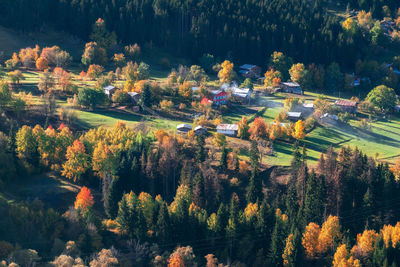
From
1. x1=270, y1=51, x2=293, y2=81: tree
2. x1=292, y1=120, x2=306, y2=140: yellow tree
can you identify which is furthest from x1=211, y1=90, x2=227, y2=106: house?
x1=270, y1=51, x2=293, y2=81: tree

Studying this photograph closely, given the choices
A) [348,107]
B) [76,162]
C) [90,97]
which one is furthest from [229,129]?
[348,107]

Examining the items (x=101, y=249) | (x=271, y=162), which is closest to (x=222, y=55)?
(x=271, y=162)

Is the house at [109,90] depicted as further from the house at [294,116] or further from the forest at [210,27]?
the forest at [210,27]

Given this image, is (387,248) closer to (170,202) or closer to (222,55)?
(170,202)

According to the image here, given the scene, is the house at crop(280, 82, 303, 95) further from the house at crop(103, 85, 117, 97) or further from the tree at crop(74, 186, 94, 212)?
the tree at crop(74, 186, 94, 212)

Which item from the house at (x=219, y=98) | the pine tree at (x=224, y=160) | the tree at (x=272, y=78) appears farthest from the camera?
the tree at (x=272, y=78)

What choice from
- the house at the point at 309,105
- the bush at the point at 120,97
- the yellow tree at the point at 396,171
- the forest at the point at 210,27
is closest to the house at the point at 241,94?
the house at the point at 309,105

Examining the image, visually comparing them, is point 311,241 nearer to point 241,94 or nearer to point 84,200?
point 84,200
